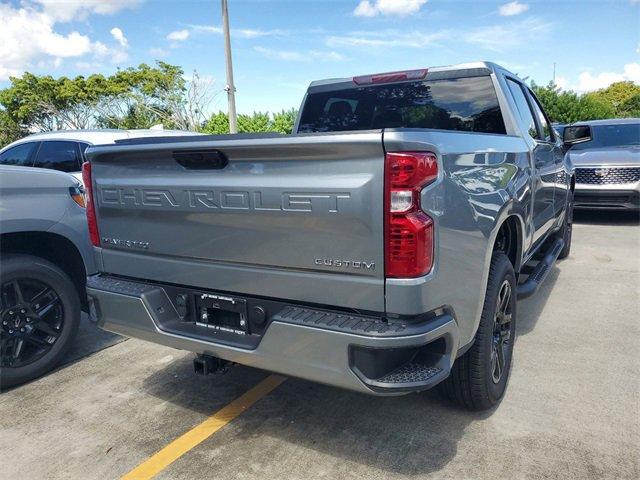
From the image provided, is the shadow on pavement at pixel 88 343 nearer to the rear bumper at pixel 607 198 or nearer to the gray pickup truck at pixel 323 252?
the gray pickup truck at pixel 323 252

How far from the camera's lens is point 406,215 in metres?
2.12

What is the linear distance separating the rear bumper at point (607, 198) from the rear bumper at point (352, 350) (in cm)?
828

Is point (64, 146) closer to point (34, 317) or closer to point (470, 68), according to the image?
point (34, 317)

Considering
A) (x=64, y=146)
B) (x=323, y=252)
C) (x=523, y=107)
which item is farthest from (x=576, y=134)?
(x=64, y=146)

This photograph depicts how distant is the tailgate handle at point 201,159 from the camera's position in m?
2.52

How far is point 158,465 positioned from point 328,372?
112 centimetres

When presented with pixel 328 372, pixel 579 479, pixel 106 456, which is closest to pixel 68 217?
pixel 106 456

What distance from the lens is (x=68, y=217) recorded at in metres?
3.85

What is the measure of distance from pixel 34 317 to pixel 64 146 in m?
3.91

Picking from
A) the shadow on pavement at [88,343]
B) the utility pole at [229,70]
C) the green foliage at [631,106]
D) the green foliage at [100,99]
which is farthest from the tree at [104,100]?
the green foliage at [631,106]

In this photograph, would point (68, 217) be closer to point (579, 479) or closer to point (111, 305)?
point (111, 305)

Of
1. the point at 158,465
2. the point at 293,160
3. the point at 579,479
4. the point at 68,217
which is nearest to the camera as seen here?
the point at 293,160

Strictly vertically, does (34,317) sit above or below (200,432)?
above

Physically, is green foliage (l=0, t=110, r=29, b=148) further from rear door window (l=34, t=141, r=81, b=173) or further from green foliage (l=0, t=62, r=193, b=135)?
rear door window (l=34, t=141, r=81, b=173)
